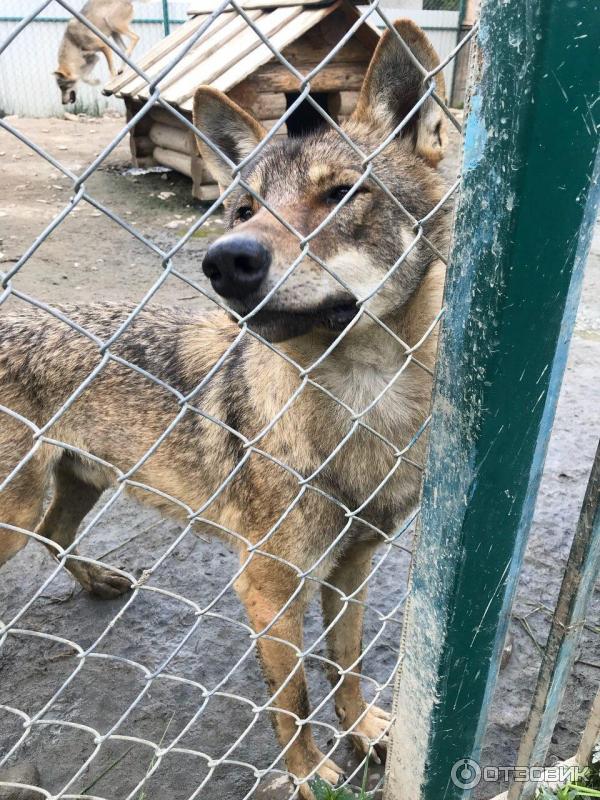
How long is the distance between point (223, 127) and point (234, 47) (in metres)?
6.04

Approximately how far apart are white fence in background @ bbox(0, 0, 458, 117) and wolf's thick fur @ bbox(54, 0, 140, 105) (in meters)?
0.63

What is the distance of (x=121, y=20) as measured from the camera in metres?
13.2

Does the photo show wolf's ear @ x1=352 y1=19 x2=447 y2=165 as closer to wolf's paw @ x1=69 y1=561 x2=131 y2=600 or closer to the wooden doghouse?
wolf's paw @ x1=69 y1=561 x2=131 y2=600

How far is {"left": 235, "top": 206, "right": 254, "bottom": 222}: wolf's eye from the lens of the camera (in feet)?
6.62

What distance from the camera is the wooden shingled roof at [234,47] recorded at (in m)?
6.50

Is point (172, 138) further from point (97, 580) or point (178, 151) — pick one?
point (97, 580)

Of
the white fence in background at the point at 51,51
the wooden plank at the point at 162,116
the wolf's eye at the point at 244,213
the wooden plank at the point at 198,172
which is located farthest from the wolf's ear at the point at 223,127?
the white fence in background at the point at 51,51

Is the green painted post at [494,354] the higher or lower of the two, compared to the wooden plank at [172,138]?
higher

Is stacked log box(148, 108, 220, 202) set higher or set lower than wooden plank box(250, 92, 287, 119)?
lower

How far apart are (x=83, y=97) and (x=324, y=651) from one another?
50.8 ft

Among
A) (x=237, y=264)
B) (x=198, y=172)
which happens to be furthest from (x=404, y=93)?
(x=198, y=172)

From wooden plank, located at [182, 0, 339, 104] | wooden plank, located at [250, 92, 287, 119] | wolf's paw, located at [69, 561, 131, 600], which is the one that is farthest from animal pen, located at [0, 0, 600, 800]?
→ wooden plank, located at [250, 92, 287, 119]

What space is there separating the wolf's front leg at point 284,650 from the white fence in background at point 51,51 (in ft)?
48.1

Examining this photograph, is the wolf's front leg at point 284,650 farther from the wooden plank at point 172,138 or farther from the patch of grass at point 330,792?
the wooden plank at point 172,138
